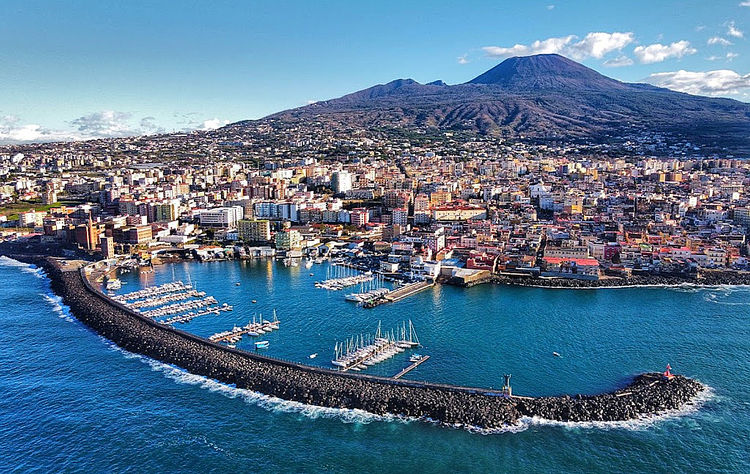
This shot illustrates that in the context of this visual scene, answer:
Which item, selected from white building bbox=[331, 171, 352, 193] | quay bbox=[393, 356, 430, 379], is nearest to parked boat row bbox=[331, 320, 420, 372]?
quay bbox=[393, 356, 430, 379]

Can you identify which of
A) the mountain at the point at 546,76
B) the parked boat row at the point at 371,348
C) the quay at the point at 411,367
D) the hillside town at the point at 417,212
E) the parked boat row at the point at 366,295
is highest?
the mountain at the point at 546,76

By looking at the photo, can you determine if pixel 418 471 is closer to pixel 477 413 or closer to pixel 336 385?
pixel 477 413

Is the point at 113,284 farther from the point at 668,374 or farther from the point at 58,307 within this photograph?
the point at 668,374

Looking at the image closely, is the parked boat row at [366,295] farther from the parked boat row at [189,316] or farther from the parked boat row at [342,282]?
the parked boat row at [189,316]

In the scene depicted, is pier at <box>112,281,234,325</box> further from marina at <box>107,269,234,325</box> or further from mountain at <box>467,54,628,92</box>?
mountain at <box>467,54,628,92</box>

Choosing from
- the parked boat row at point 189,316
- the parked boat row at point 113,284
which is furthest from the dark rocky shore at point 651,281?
the parked boat row at point 113,284

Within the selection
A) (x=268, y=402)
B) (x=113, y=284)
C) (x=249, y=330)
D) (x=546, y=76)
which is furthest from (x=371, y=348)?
(x=546, y=76)

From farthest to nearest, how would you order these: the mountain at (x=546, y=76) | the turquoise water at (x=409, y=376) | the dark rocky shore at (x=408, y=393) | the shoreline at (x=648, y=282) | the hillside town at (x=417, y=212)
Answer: the mountain at (x=546, y=76), the hillside town at (x=417, y=212), the shoreline at (x=648, y=282), the dark rocky shore at (x=408, y=393), the turquoise water at (x=409, y=376)
